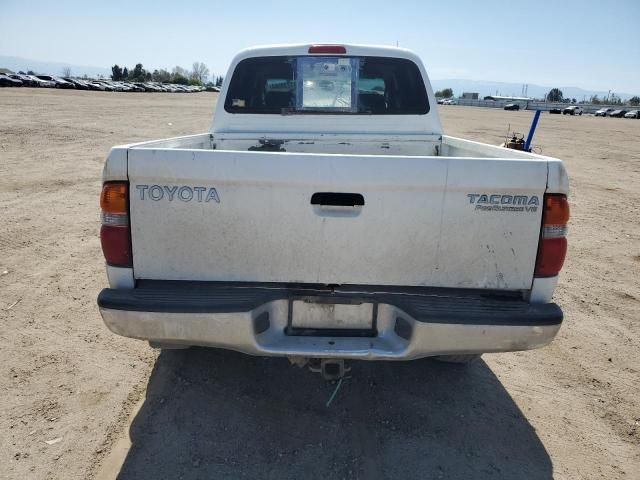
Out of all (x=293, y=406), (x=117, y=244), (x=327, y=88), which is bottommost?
(x=293, y=406)

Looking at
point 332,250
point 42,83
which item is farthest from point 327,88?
point 42,83

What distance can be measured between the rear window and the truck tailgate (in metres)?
2.10

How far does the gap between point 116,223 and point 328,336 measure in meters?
1.24

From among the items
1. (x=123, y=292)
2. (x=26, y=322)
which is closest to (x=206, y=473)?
(x=123, y=292)

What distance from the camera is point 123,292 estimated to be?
2.36 m

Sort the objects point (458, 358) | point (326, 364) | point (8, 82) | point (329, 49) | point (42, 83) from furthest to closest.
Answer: point (42, 83)
point (8, 82)
point (329, 49)
point (458, 358)
point (326, 364)

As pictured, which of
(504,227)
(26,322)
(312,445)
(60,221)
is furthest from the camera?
(60,221)

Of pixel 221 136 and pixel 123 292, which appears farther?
pixel 221 136

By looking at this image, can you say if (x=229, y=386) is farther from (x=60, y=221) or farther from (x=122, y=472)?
(x=60, y=221)

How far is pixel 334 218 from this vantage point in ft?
7.53

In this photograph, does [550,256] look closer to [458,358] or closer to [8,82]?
[458,358]

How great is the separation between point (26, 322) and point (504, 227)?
378 centimetres

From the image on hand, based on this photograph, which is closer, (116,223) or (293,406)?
(116,223)

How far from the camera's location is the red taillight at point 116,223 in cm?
229
